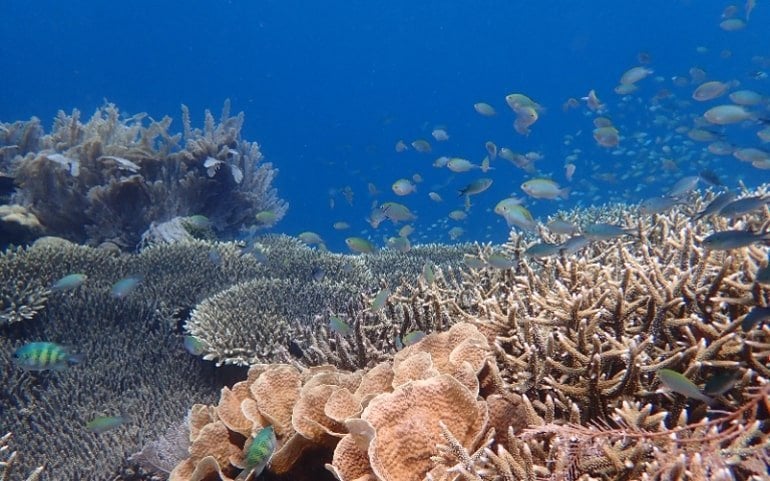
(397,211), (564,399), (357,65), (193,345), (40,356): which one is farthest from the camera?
(357,65)

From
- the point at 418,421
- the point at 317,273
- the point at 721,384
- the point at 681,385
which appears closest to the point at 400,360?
the point at 418,421

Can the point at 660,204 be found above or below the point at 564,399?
above

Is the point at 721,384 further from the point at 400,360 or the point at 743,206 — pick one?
the point at 743,206

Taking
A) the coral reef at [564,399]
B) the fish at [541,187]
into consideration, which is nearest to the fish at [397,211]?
the fish at [541,187]

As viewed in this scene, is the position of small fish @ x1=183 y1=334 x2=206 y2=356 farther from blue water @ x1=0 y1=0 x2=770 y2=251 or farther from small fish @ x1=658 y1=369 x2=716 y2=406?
blue water @ x1=0 y1=0 x2=770 y2=251

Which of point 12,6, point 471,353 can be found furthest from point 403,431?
point 12,6

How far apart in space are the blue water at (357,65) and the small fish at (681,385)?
201 feet

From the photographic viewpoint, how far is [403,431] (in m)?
2.32

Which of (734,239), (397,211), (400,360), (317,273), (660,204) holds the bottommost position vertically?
(400,360)

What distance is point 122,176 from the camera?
9.66m

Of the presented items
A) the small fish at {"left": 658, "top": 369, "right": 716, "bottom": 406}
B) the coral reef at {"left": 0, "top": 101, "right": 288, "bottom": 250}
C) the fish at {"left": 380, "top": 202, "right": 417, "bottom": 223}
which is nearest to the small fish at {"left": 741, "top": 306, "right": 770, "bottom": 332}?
the small fish at {"left": 658, "top": 369, "right": 716, "bottom": 406}

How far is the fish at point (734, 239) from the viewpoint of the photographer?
9.41ft

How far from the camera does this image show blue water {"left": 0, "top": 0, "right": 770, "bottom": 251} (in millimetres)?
75562

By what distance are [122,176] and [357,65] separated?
110526 millimetres
